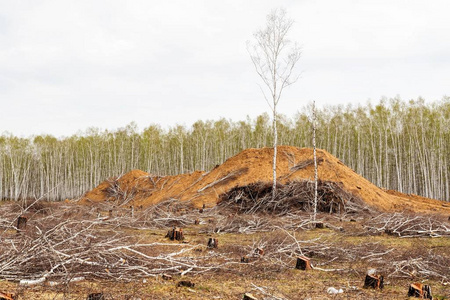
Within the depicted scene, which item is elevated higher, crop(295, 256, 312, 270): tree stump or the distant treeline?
the distant treeline

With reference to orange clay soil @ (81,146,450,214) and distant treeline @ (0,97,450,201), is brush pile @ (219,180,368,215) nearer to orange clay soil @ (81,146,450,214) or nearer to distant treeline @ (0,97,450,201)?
orange clay soil @ (81,146,450,214)

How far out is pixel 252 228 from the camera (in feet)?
35.6

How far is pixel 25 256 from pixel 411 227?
9.48 metres

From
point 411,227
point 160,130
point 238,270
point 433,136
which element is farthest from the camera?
point 160,130

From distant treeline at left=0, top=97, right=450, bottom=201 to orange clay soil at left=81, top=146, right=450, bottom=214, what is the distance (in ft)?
36.9

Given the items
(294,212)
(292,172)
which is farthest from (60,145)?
(294,212)

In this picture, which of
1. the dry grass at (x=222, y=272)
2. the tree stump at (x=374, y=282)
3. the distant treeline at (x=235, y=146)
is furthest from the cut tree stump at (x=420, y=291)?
the distant treeline at (x=235, y=146)

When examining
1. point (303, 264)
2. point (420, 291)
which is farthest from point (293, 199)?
point (420, 291)

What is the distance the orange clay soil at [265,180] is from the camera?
1833 centimetres

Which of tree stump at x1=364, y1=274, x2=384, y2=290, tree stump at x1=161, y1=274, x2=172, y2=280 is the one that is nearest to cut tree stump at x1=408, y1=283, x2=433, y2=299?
tree stump at x1=364, y1=274, x2=384, y2=290

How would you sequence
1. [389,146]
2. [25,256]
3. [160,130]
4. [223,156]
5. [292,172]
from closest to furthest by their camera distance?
[25,256] < [292,172] < [389,146] < [223,156] < [160,130]

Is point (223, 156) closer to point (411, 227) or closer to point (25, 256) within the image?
point (411, 227)

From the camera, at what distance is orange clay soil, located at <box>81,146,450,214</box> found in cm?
1833

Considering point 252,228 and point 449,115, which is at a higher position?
point 449,115
